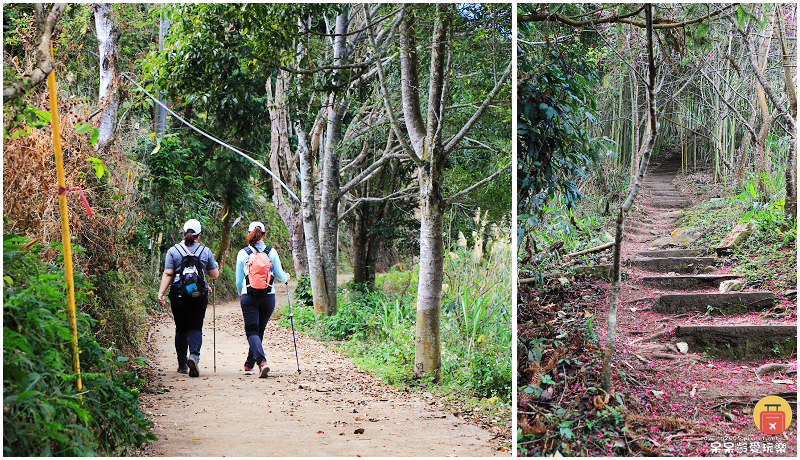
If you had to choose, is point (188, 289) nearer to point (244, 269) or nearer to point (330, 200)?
point (244, 269)

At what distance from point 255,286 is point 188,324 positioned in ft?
2.34

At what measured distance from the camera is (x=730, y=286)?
134 inches

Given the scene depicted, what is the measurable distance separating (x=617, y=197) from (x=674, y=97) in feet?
2.16

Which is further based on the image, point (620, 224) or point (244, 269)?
point (244, 269)

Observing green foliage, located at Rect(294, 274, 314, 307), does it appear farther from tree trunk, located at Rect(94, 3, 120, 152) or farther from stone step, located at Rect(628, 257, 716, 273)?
stone step, located at Rect(628, 257, 716, 273)

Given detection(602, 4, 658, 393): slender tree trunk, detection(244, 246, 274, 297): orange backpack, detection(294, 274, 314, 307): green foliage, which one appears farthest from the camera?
detection(294, 274, 314, 307): green foliage

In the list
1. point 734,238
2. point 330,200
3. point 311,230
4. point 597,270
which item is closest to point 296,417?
point 597,270

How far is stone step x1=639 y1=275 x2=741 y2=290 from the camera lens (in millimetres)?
3387

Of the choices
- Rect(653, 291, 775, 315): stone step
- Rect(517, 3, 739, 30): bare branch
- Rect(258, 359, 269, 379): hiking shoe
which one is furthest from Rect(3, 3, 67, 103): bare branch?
Rect(258, 359, 269, 379): hiking shoe

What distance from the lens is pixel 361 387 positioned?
554 centimetres

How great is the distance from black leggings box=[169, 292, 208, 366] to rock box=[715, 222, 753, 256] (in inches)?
171

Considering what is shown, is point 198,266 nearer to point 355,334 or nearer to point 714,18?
point 355,334

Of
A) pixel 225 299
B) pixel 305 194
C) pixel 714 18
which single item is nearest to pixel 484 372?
pixel 714 18

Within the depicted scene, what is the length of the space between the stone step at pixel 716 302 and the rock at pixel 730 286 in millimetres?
42
